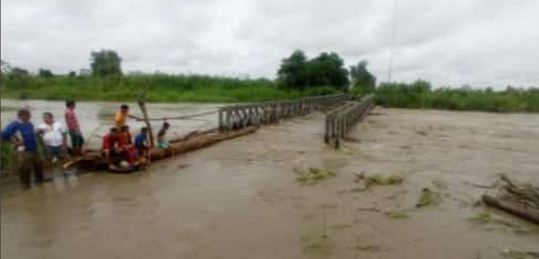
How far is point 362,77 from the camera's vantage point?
61.1 m

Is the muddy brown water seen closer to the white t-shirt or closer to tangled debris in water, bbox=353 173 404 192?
tangled debris in water, bbox=353 173 404 192

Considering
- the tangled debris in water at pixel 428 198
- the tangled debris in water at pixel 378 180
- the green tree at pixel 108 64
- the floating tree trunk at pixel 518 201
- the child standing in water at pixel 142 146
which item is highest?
the green tree at pixel 108 64

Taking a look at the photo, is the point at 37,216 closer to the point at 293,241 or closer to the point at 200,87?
the point at 293,241

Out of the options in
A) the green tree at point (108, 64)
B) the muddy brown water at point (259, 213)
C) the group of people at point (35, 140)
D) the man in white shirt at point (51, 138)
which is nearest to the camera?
the green tree at point (108, 64)

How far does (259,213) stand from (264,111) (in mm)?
16204

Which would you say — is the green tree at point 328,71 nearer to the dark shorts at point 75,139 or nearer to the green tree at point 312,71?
the green tree at point 312,71

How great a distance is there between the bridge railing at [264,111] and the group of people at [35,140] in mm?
8136

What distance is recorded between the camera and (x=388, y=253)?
7.71m

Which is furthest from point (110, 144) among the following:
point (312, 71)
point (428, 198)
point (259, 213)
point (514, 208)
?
point (312, 71)

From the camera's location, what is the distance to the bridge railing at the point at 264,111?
21100 mm

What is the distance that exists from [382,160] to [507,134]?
13195 millimetres

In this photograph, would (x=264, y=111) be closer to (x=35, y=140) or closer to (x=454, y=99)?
(x=35, y=140)

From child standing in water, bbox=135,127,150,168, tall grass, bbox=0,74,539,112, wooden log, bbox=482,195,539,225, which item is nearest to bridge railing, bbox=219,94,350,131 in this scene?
child standing in water, bbox=135,127,150,168

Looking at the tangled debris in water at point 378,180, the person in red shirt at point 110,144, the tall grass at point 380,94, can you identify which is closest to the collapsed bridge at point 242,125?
the person in red shirt at point 110,144
